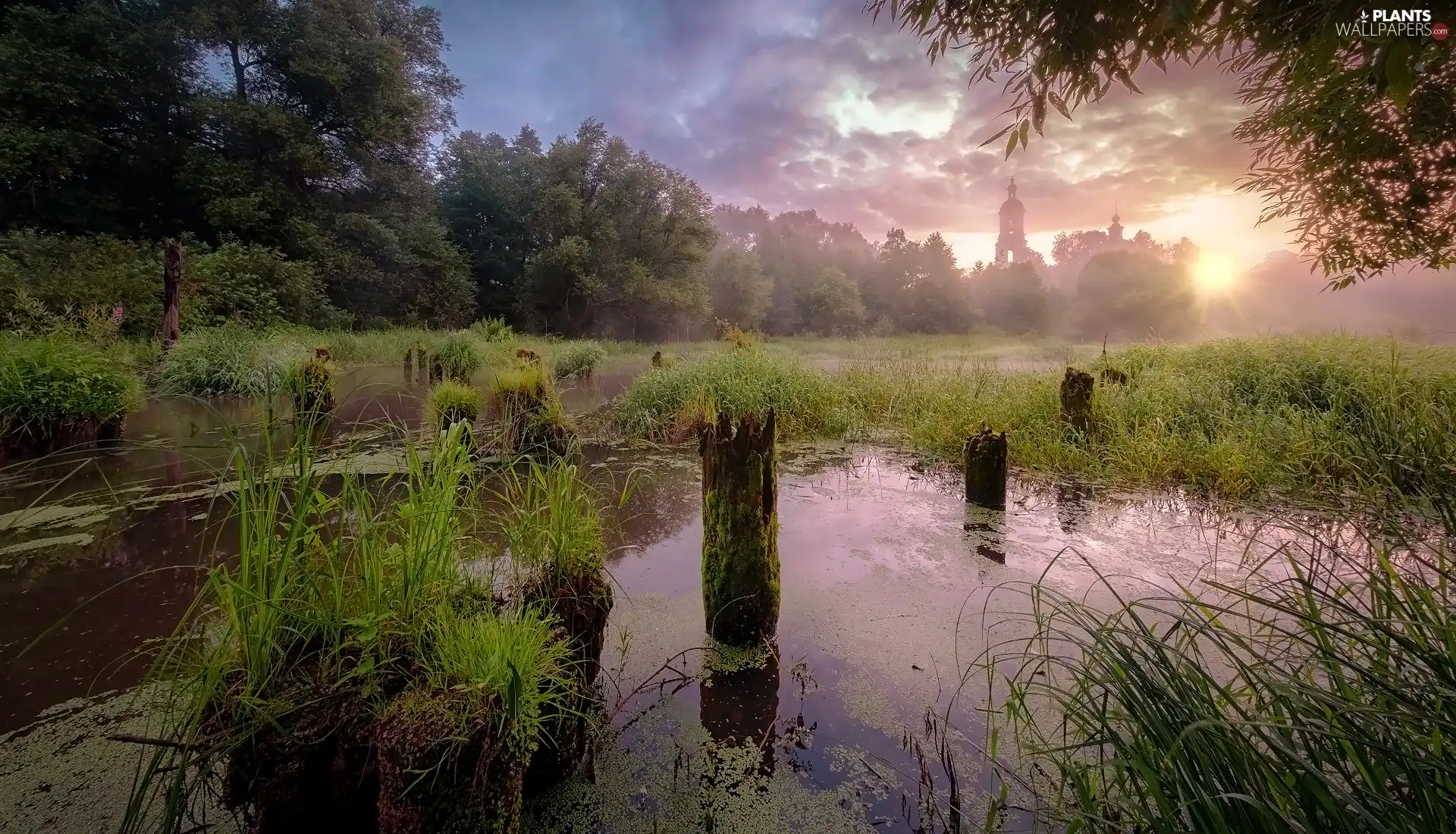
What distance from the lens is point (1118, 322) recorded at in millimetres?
31328

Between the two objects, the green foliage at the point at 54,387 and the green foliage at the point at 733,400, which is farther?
the green foliage at the point at 733,400

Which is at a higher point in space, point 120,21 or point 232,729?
point 120,21

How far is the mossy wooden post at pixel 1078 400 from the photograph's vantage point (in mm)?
5266

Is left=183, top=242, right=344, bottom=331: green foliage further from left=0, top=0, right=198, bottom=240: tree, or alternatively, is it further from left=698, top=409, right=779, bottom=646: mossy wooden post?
left=698, top=409, right=779, bottom=646: mossy wooden post

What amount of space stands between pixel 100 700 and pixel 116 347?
848 cm

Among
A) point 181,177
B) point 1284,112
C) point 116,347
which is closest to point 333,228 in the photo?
point 181,177

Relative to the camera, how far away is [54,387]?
4703mm

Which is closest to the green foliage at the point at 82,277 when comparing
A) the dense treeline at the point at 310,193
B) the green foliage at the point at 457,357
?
A: the dense treeline at the point at 310,193

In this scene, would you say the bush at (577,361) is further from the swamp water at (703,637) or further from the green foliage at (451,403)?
the swamp water at (703,637)

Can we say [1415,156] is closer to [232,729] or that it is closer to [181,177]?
[232,729]

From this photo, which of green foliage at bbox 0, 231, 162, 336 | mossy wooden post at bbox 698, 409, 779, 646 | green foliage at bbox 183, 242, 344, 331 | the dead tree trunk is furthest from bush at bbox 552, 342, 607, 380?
mossy wooden post at bbox 698, 409, 779, 646

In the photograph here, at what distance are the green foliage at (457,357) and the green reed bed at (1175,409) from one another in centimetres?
458

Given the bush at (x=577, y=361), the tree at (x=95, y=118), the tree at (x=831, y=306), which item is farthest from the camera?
the tree at (x=831, y=306)

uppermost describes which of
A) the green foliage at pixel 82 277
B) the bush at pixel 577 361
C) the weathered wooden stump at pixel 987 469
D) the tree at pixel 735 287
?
the tree at pixel 735 287
